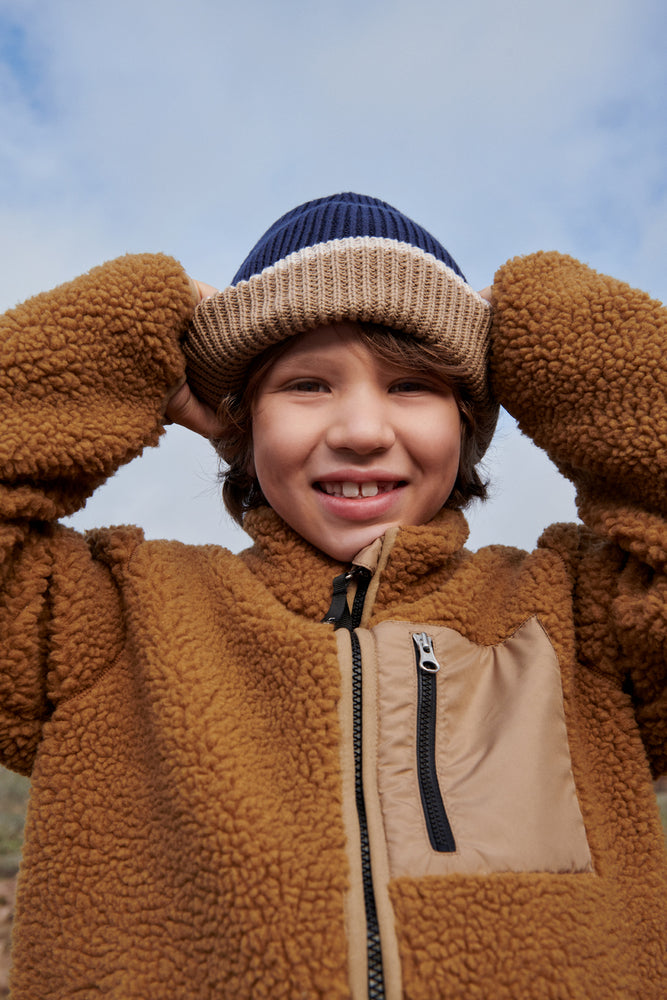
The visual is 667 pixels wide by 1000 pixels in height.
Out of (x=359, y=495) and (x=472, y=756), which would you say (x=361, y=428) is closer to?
(x=359, y=495)

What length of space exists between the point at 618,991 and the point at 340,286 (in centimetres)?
131

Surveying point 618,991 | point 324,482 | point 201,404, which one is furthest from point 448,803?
point 201,404

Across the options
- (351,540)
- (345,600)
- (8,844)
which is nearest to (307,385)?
(351,540)

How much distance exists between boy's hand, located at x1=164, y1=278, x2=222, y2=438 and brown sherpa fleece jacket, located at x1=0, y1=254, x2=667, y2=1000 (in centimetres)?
9

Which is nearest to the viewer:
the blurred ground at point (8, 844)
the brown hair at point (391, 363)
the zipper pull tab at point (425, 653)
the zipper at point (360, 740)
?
the zipper at point (360, 740)

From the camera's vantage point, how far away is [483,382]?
5.72ft

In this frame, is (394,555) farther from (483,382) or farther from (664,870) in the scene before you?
(664,870)

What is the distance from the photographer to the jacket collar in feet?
5.08

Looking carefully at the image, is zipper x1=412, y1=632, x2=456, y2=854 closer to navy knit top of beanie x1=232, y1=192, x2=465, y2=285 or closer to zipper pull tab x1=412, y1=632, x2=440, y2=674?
zipper pull tab x1=412, y1=632, x2=440, y2=674

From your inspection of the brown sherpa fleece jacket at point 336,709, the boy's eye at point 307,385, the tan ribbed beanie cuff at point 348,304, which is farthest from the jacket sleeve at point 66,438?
the boy's eye at point 307,385

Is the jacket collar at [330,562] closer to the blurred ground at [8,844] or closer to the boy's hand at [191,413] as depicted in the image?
the boy's hand at [191,413]

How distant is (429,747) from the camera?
132 centimetres

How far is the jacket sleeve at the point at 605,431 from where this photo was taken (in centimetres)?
150

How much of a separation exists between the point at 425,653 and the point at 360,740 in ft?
0.66
